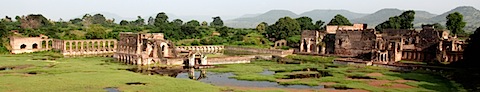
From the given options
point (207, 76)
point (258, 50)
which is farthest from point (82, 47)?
point (207, 76)

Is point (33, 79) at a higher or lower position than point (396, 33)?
lower

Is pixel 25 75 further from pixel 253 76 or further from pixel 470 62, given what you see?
pixel 470 62

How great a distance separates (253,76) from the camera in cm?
4247

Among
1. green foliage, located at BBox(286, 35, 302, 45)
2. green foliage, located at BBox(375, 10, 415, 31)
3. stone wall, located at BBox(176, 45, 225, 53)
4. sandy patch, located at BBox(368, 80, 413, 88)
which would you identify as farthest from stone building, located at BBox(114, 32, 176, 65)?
green foliage, located at BBox(375, 10, 415, 31)

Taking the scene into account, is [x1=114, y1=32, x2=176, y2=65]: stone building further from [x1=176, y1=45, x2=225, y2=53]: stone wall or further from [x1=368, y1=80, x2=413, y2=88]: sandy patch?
[x1=176, y1=45, x2=225, y2=53]: stone wall

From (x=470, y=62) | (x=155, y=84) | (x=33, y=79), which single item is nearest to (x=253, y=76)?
(x=155, y=84)

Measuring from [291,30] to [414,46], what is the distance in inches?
1454

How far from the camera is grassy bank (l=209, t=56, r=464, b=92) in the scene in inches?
1428

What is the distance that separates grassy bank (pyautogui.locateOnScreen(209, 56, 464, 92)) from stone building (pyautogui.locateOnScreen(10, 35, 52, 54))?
32298mm

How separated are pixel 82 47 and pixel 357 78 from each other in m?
43.6

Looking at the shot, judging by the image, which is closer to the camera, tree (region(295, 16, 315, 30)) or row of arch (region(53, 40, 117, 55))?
row of arch (region(53, 40, 117, 55))

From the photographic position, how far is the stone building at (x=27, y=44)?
222 ft

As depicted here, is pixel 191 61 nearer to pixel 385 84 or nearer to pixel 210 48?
pixel 385 84

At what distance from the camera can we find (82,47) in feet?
232
